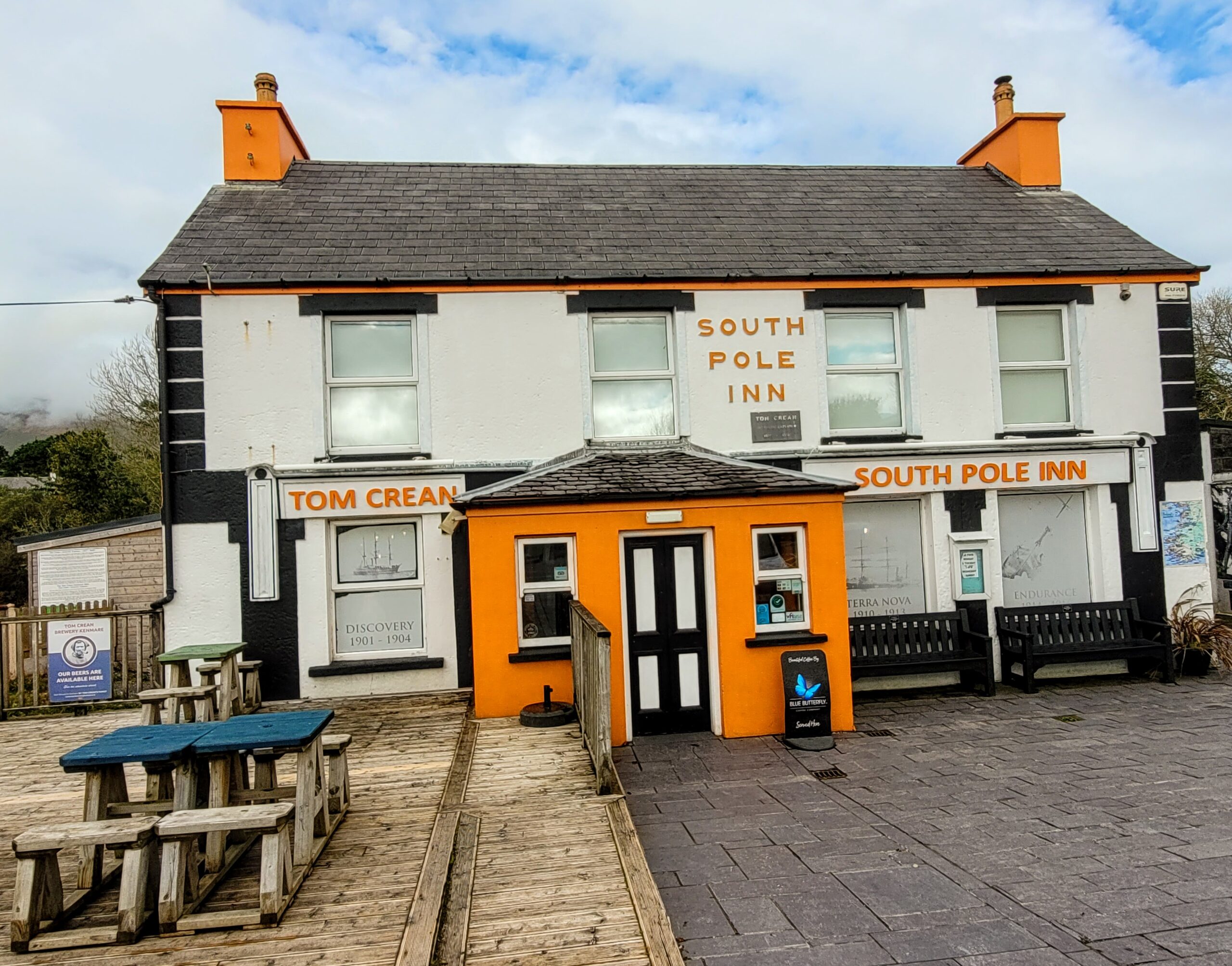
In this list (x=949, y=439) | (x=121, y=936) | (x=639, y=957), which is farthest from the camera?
(x=949, y=439)

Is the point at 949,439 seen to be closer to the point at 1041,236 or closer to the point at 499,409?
the point at 1041,236

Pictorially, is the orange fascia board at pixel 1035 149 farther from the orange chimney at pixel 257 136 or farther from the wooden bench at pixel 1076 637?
the orange chimney at pixel 257 136

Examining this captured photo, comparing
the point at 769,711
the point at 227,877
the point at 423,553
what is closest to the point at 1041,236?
the point at 769,711

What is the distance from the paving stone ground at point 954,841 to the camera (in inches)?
153

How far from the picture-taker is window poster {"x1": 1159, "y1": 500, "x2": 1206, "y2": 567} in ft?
33.6

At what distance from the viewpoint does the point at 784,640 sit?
7.76 m

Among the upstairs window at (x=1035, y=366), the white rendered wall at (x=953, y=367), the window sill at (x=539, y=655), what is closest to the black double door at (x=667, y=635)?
the window sill at (x=539, y=655)

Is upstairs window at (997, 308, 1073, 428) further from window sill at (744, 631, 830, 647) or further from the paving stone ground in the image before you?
window sill at (744, 631, 830, 647)

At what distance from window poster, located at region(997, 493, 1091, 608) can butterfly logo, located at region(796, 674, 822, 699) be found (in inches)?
169

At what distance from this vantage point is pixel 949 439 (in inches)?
397

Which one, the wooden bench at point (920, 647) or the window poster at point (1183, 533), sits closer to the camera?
the wooden bench at point (920, 647)

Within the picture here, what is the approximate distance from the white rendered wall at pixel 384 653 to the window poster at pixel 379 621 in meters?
0.12

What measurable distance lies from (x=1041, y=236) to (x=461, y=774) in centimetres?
1065

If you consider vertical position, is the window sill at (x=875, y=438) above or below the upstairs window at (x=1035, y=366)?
below
